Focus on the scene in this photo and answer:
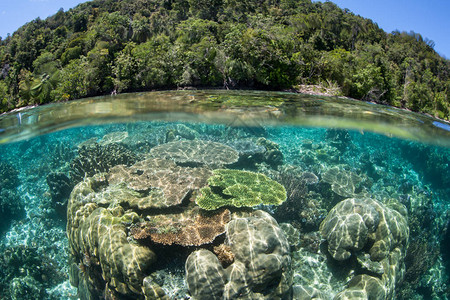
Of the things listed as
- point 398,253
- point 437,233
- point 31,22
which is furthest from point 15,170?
point 31,22

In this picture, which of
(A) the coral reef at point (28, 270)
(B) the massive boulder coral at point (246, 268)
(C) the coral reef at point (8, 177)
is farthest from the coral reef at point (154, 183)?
(C) the coral reef at point (8, 177)

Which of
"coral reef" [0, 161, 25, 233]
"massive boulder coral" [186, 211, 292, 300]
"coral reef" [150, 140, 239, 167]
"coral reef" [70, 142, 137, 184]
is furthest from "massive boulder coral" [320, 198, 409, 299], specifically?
"coral reef" [0, 161, 25, 233]

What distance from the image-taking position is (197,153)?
10.5 metres

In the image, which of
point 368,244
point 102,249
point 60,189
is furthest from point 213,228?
point 60,189

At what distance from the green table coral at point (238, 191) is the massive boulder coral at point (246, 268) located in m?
0.73

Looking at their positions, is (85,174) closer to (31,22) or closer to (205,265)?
(205,265)

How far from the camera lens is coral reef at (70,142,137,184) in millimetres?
9789

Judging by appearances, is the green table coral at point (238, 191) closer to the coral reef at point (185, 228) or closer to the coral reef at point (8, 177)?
the coral reef at point (185, 228)

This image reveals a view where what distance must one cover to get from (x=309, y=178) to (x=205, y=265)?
22.3 feet

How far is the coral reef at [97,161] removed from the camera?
979 centimetres

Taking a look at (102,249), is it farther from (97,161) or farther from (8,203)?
(8,203)

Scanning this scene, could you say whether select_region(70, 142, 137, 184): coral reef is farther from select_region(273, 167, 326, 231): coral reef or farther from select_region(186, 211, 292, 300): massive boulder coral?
select_region(273, 167, 326, 231): coral reef

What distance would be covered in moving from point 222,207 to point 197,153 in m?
4.23

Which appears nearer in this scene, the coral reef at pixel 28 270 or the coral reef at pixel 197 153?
the coral reef at pixel 28 270
